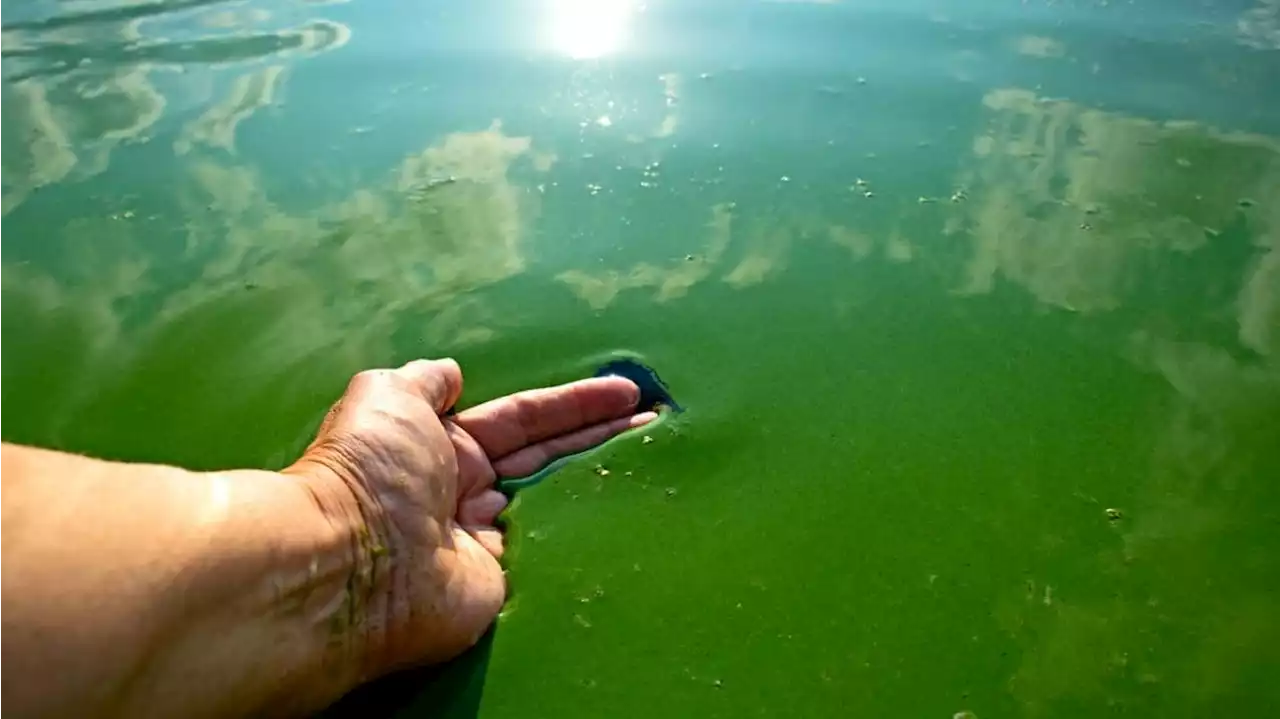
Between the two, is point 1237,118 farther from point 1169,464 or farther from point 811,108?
point 1169,464

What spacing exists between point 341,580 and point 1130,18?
2963mm

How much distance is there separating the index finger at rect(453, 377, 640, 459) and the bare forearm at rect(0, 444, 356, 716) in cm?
49

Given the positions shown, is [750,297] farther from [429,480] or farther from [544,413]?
[429,480]

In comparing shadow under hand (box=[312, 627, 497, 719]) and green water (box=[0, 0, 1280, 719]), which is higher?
green water (box=[0, 0, 1280, 719])

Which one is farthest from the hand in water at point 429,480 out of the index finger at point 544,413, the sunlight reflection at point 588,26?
the sunlight reflection at point 588,26

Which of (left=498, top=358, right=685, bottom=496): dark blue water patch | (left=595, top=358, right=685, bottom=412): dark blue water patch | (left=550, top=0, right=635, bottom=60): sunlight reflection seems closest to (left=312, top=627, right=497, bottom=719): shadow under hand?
(left=498, top=358, right=685, bottom=496): dark blue water patch

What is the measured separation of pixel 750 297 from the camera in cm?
223

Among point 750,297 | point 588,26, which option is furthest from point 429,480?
point 588,26

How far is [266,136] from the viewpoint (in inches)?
110

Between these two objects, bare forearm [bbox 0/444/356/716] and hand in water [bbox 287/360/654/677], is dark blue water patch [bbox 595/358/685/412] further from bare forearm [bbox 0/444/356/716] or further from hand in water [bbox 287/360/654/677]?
bare forearm [bbox 0/444/356/716]

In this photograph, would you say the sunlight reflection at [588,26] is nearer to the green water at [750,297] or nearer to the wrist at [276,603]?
the green water at [750,297]

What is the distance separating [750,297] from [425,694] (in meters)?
1.09

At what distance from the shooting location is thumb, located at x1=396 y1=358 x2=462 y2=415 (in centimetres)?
180

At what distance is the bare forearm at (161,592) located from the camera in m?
1.05
